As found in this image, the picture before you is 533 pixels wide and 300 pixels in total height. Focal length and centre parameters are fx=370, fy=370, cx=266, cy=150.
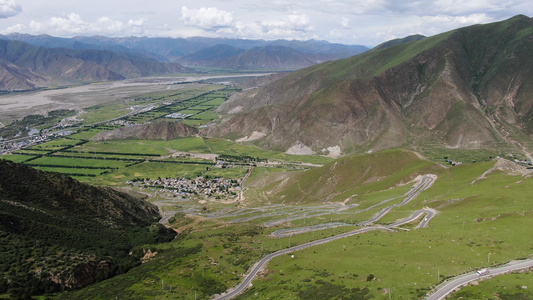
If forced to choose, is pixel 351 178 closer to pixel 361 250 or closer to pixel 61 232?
pixel 361 250

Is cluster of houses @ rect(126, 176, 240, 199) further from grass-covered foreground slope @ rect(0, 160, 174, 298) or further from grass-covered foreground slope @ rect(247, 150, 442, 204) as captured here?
grass-covered foreground slope @ rect(0, 160, 174, 298)

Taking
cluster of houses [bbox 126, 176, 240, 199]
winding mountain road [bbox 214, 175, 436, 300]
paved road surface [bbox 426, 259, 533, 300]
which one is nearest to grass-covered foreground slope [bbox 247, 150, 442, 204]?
winding mountain road [bbox 214, 175, 436, 300]

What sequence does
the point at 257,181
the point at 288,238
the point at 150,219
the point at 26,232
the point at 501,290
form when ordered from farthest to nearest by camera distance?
the point at 257,181
the point at 150,219
the point at 288,238
the point at 26,232
the point at 501,290

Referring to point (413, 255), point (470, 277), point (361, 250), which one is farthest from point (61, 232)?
point (470, 277)

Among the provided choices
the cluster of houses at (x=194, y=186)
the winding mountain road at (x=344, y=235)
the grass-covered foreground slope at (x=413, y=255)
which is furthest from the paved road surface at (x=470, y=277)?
the cluster of houses at (x=194, y=186)

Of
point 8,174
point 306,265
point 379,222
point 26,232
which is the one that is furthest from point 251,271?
point 8,174

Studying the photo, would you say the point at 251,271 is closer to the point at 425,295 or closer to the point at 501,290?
the point at 425,295
